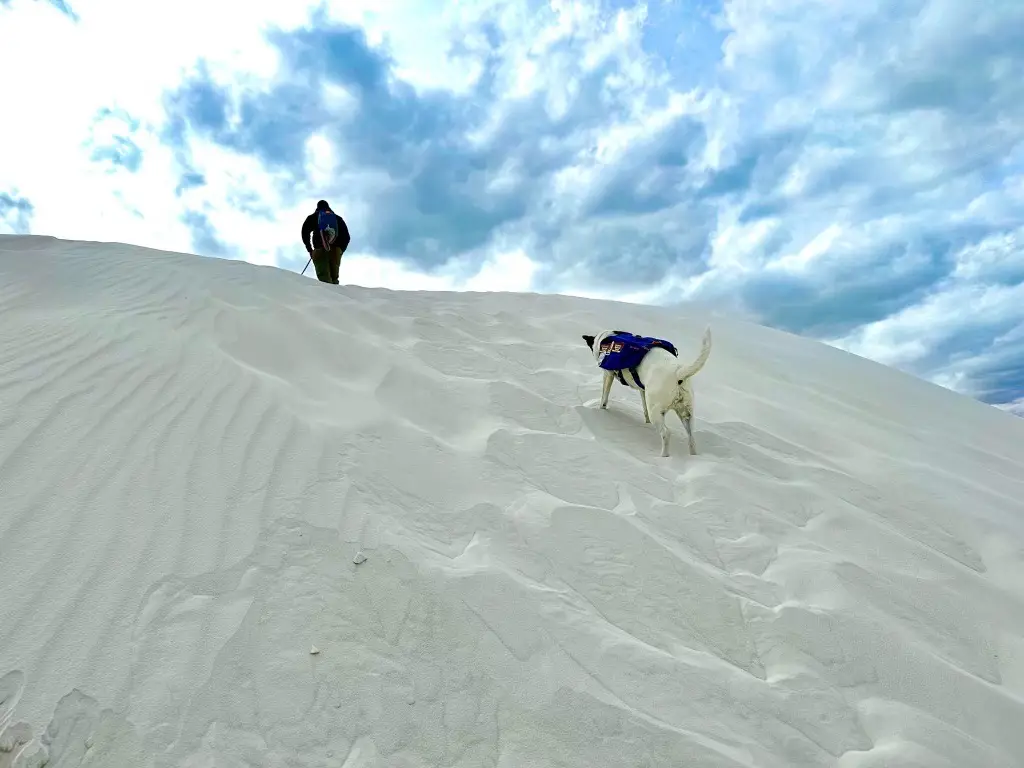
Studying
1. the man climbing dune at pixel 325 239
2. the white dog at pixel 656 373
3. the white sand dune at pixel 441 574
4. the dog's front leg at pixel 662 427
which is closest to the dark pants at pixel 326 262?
the man climbing dune at pixel 325 239

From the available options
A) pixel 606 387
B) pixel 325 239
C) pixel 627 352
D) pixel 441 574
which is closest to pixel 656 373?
pixel 627 352

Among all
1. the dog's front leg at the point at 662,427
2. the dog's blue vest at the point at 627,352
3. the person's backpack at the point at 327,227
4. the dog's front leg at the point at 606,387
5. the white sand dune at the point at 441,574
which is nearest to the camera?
→ the white sand dune at the point at 441,574

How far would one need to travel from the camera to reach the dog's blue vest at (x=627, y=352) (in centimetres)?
404

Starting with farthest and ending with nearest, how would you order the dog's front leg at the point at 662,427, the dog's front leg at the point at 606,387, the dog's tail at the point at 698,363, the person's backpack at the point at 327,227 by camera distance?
the person's backpack at the point at 327,227 → the dog's front leg at the point at 606,387 → the dog's front leg at the point at 662,427 → the dog's tail at the point at 698,363

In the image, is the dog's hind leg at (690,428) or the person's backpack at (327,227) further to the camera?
the person's backpack at (327,227)

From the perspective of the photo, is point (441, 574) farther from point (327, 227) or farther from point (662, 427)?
point (327, 227)

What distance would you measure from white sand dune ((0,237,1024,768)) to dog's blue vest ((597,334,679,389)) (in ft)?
1.16

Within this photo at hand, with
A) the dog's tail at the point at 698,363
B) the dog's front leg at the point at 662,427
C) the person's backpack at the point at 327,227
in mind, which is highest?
the person's backpack at the point at 327,227

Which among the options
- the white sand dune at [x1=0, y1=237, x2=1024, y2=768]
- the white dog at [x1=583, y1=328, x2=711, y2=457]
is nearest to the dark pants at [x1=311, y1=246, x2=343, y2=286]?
the white sand dune at [x1=0, y1=237, x2=1024, y2=768]

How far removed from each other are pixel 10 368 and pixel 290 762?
8.54ft

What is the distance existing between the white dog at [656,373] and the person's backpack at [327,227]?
5.11 meters

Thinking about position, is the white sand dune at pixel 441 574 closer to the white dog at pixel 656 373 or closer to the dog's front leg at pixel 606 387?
the dog's front leg at pixel 606 387

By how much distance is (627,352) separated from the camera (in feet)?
13.4

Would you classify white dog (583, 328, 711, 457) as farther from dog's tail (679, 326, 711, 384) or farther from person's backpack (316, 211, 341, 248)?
person's backpack (316, 211, 341, 248)
